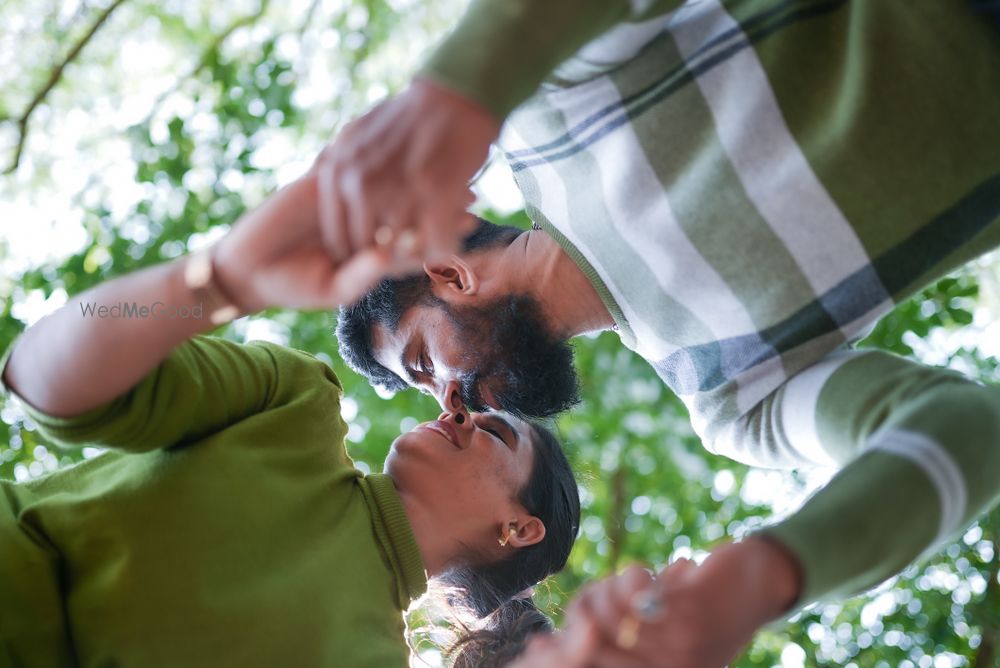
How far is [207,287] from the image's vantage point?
1.01 m

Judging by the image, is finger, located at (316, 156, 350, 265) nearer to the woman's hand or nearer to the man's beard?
the woman's hand

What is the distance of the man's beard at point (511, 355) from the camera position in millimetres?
1681

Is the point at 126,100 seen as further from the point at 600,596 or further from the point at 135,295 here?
the point at 600,596

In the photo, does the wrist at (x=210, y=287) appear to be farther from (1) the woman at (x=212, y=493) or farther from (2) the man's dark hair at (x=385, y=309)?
(2) the man's dark hair at (x=385, y=309)

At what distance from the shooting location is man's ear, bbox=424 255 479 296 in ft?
5.55

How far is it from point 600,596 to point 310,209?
45 centimetres

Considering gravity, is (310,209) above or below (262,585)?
above

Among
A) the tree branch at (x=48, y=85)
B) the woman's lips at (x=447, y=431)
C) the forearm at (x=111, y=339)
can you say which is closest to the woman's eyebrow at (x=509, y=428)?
the woman's lips at (x=447, y=431)

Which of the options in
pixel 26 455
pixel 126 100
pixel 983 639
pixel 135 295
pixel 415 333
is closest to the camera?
pixel 135 295

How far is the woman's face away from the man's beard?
0.06m

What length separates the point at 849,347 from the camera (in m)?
1.31

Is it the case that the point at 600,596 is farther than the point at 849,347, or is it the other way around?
the point at 849,347

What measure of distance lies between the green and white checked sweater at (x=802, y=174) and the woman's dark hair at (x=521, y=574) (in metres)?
0.68

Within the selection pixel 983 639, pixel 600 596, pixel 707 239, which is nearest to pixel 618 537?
pixel 983 639
